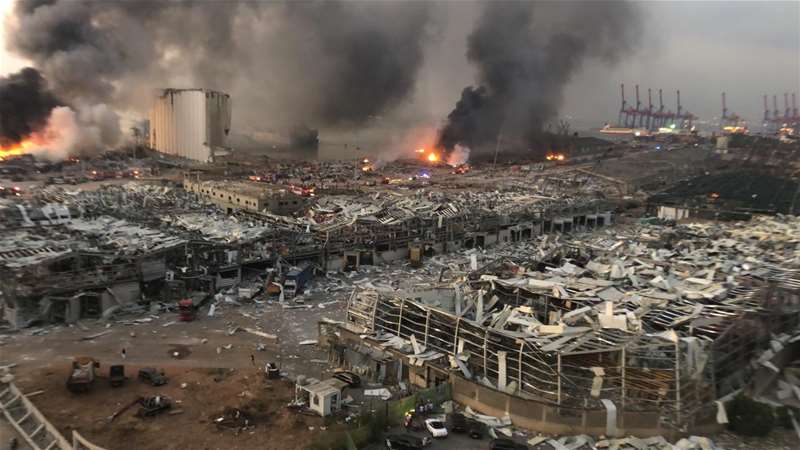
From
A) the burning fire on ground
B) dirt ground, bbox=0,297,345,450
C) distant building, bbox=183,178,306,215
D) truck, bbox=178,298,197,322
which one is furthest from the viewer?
the burning fire on ground

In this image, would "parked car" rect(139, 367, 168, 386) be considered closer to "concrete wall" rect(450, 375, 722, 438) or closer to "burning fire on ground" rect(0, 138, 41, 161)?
"concrete wall" rect(450, 375, 722, 438)

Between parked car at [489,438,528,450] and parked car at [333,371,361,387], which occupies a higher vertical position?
parked car at [333,371,361,387]

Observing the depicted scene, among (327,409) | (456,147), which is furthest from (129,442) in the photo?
(456,147)

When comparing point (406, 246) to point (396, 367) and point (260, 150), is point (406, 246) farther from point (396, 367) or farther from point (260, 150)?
point (260, 150)

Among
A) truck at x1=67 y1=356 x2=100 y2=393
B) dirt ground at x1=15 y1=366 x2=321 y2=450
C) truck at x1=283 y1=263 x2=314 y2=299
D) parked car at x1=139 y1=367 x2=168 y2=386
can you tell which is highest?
truck at x1=283 y1=263 x2=314 y2=299

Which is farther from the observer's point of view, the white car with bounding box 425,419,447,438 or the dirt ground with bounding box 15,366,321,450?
the white car with bounding box 425,419,447,438

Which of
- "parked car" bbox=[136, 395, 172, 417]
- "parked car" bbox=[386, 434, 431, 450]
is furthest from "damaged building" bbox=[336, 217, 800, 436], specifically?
"parked car" bbox=[136, 395, 172, 417]
